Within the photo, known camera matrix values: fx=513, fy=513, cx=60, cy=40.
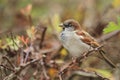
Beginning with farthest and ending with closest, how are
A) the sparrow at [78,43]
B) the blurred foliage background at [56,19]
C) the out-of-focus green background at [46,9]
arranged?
the out-of-focus green background at [46,9]
the blurred foliage background at [56,19]
the sparrow at [78,43]

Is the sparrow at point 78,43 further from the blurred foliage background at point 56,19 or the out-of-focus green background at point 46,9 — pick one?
the out-of-focus green background at point 46,9

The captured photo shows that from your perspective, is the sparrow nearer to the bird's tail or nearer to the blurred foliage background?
the bird's tail

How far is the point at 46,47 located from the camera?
5977mm

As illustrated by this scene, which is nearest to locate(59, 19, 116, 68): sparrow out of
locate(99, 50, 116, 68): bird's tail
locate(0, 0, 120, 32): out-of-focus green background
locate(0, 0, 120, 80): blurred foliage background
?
locate(99, 50, 116, 68): bird's tail

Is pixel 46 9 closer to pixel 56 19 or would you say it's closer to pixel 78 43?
pixel 56 19

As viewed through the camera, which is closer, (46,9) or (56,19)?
(56,19)

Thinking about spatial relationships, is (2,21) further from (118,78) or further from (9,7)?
(118,78)

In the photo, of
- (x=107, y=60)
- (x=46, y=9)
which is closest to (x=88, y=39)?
(x=107, y=60)

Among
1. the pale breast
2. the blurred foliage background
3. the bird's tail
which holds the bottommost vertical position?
the bird's tail

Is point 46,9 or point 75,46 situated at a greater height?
point 46,9

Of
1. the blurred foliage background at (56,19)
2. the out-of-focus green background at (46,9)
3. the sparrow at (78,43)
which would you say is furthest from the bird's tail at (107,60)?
the out-of-focus green background at (46,9)

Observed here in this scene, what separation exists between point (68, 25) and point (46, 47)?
0.62 meters

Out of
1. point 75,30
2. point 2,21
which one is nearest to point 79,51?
point 75,30

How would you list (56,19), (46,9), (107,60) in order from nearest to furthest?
(107,60), (56,19), (46,9)
